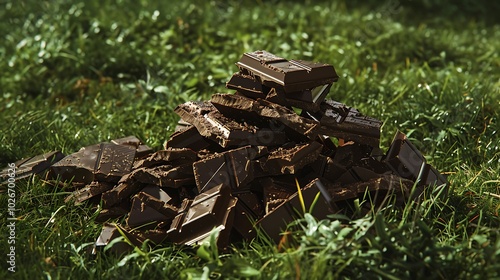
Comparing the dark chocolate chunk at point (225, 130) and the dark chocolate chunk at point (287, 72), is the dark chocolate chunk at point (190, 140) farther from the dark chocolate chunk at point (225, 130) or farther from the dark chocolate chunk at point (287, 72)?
the dark chocolate chunk at point (287, 72)

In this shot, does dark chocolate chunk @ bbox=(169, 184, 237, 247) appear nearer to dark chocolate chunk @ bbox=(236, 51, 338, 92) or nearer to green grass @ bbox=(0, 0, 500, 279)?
green grass @ bbox=(0, 0, 500, 279)

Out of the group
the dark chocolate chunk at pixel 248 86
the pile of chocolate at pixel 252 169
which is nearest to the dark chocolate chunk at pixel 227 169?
the pile of chocolate at pixel 252 169

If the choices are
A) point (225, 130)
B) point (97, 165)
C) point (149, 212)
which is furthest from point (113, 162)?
point (225, 130)

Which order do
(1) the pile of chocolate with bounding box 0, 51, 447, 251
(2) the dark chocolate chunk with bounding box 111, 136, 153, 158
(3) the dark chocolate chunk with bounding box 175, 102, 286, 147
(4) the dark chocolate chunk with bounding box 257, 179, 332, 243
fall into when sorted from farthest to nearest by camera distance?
(2) the dark chocolate chunk with bounding box 111, 136, 153, 158, (3) the dark chocolate chunk with bounding box 175, 102, 286, 147, (1) the pile of chocolate with bounding box 0, 51, 447, 251, (4) the dark chocolate chunk with bounding box 257, 179, 332, 243

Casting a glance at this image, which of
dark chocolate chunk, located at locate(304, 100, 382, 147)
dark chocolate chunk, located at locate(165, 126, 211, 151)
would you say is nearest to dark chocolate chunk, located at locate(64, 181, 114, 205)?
dark chocolate chunk, located at locate(165, 126, 211, 151)

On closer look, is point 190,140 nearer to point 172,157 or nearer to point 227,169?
point 172,157

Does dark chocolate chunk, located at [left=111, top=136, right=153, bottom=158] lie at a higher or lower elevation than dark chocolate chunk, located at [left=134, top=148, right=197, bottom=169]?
lower
